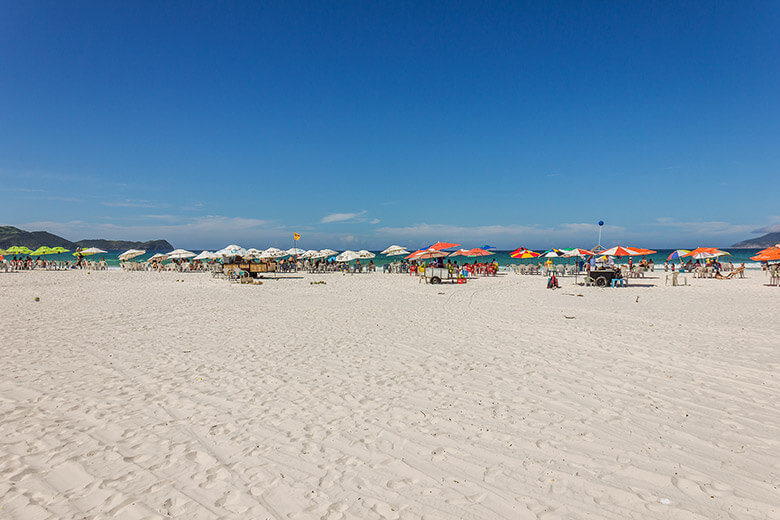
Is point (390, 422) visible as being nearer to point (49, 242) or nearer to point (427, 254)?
point (427, 254)

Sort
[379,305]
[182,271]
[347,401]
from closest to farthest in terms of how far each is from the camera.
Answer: [347,401], [379,305], [182,271]

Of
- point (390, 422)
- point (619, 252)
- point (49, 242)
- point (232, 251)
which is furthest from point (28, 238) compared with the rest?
point (390, 422)

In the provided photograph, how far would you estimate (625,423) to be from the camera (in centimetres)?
419

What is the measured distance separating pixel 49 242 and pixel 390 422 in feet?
615

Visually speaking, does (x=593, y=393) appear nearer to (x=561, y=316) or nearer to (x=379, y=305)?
(x=561, y=316)

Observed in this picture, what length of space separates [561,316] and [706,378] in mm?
5393

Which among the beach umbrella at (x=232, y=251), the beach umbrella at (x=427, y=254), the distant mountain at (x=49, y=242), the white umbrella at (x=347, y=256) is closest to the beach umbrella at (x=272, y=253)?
the white umbrella at (x=347, y=256)

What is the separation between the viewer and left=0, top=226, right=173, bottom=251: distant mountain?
12750cm

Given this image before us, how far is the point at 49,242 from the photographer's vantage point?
5591 inches

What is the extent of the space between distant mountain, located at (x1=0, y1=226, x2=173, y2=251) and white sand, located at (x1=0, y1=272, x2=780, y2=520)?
13556cm

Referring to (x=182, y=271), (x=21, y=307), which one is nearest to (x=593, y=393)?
(x=21, y=307)

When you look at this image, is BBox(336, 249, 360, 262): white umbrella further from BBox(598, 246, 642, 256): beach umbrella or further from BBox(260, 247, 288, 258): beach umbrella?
BBox(598, 246, 642, 256): beach umbrella

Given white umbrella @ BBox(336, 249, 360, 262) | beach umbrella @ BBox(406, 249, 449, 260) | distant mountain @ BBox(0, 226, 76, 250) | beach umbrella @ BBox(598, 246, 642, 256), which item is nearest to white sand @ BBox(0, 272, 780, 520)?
beach umbrella @ BBox(598, 246, 642, 256)

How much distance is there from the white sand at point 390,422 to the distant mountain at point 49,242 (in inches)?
5337
